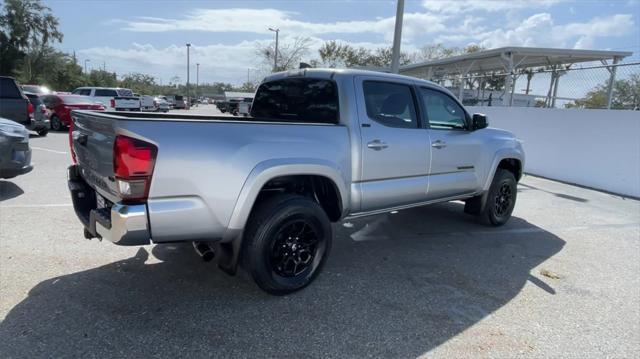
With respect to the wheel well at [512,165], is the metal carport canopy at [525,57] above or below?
above

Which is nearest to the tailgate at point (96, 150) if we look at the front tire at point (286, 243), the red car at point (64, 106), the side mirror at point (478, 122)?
the front tire at point (286, 243)

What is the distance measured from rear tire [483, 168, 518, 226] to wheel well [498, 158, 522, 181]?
0.18 m

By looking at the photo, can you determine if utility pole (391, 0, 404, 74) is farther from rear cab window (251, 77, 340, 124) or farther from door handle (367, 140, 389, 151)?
door handle (367, 140, 389, 151)

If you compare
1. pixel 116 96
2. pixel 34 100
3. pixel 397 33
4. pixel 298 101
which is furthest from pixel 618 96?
pixel 116 96

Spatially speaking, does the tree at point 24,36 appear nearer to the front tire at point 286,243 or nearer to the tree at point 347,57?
the tree at point 347,57

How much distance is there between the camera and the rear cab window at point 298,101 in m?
4.08

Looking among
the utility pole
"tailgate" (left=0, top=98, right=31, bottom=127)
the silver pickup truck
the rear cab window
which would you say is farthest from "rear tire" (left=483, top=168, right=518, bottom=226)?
"tailgate" (left=0, top=98, right=31, bottom=127)

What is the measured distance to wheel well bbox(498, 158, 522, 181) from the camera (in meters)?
6.19

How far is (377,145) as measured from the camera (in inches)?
161

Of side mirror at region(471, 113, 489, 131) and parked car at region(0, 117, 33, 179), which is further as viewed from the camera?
parked car at region(0, 117, 33, 179)

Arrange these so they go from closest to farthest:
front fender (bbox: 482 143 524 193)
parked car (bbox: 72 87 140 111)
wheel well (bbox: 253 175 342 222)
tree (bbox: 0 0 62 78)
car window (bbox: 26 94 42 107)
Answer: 1. wheel well (bbox: 253 175 342 222)
2. front fender (bbox: 482 143 524 193)
3. car window (bbox: 26 94 42 107)
4. parked car (bbox: 72 87 140 111)
5. tree (bbox: 0 0 62 78)

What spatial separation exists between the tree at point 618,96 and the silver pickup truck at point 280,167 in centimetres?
670

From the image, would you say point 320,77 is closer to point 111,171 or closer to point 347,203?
point 347,203

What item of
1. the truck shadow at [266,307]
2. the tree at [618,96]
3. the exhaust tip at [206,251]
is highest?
the tree at [618,96]
